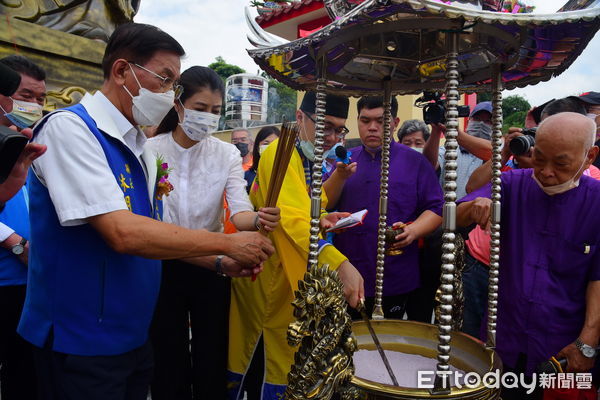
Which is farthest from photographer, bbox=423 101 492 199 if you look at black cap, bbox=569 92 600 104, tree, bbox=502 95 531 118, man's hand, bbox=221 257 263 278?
tree, bbox=502 95 531 118

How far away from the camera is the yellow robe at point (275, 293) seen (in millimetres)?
1840

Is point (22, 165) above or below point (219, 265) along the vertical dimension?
above

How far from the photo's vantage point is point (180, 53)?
4.99 feet

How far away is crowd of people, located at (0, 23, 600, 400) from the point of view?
122 cm

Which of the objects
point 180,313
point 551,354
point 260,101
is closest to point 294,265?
point 180,313

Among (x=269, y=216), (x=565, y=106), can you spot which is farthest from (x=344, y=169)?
(x=565, y=106)

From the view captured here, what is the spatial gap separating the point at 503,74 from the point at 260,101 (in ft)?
61.9

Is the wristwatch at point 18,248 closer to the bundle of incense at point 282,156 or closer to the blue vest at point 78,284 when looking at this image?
the blue vest at point 78,284

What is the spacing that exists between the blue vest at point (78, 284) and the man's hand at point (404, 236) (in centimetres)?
135

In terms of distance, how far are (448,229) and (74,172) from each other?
1120 mm

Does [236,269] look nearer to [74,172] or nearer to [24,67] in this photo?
[74,172]

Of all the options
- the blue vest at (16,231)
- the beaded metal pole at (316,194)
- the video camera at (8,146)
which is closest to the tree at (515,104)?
the beaded metal pole at (316,194)

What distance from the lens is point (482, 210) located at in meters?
1.77

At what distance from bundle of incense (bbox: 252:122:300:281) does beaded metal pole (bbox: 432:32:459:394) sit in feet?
1.73
